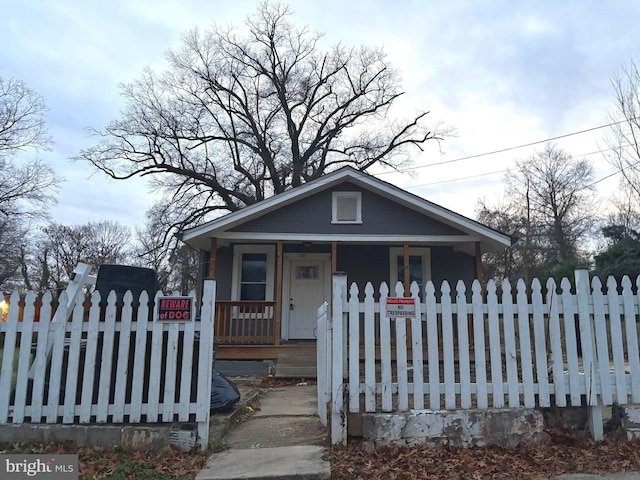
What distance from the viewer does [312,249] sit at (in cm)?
1163

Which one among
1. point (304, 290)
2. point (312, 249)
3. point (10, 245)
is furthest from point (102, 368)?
point (10, 245)

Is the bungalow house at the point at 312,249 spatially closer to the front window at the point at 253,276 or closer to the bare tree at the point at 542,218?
the front window at the point at 253,276

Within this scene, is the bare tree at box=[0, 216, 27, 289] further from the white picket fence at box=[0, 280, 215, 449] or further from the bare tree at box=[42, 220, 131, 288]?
the white picket fence at box=[0, 280, 215, 449]

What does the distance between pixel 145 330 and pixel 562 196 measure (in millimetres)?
32782

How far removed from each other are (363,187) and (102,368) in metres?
7.98

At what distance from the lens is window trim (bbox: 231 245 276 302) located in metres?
11.4

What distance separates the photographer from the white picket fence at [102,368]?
3.90m

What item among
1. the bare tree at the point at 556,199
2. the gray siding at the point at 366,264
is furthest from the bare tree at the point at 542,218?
the gray siding at the point at 366,264

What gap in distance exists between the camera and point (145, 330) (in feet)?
13.1

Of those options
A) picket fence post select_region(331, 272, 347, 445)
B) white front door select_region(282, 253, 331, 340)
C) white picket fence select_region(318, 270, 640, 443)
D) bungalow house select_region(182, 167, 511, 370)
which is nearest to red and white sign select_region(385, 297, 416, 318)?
white picket fence select_region(318, 270, 640, 443)

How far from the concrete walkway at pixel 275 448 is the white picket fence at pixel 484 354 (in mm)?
414

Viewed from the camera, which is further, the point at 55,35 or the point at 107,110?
the point at 107,110

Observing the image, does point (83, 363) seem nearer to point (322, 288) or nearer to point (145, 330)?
point (145, 330)

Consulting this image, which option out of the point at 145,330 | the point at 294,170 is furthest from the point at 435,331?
the point at 294,170
